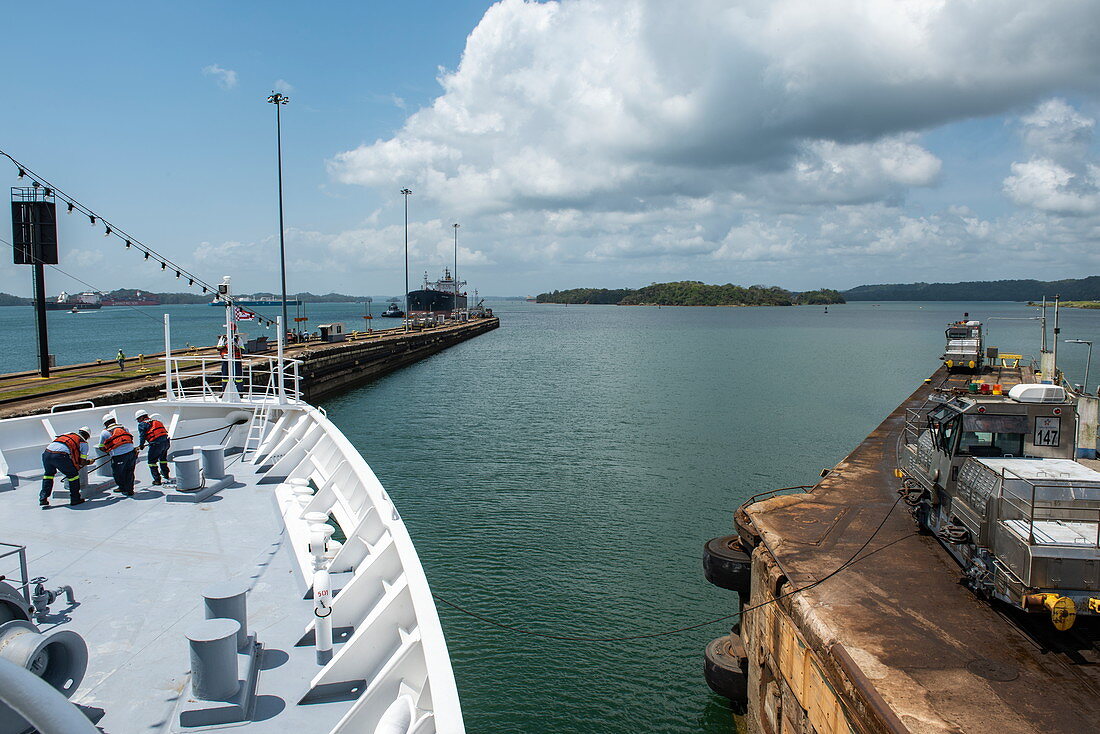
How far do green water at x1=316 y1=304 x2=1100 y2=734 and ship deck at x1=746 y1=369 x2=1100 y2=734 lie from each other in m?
3.35

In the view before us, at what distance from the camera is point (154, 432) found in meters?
11.1

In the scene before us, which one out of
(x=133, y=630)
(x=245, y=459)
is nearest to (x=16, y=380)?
(x=245, y=459)

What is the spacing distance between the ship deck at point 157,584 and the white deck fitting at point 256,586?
16mm

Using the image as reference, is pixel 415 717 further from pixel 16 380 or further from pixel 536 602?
pixel 16 380

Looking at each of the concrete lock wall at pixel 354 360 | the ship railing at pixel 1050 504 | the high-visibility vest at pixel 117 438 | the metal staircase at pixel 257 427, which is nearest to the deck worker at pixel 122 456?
the high-visibility vest at pixel 117 438

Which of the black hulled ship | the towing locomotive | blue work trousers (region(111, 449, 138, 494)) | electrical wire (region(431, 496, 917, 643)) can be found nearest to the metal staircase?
blue work trousers (region(111, 449, 138, 494))

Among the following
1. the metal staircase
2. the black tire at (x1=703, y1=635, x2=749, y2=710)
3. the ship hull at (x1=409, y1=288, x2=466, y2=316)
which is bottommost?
the black tire at (x1=703, y1=635, x2=749, y2=710)

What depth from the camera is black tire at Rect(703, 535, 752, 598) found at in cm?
1102

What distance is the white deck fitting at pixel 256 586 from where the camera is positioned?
211 inches

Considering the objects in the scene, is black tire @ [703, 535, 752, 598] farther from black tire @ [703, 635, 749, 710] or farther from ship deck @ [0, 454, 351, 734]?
ship deck @ [0, 454, 351, 734]

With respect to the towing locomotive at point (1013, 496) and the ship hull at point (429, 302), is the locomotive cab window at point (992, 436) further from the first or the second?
the ship hull at point (429, 302)

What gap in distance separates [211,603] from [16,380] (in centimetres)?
3253

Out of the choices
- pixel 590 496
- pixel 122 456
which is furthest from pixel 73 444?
pixel 590 496

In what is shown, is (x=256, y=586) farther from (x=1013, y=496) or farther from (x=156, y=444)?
(x=1013, y=496)
